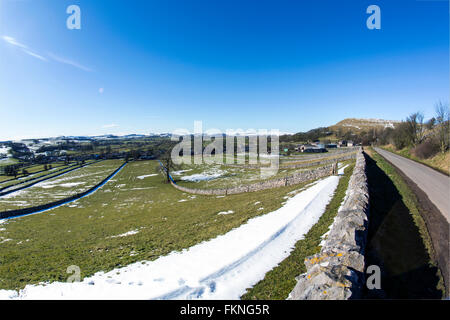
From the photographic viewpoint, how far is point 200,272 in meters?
6.62

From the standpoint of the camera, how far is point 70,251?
11.7m

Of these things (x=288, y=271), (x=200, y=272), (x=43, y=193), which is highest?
(x=288, y=271)

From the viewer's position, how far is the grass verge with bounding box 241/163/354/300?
17.4 feet

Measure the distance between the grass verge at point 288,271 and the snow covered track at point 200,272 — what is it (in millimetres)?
263

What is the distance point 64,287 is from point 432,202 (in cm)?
2279

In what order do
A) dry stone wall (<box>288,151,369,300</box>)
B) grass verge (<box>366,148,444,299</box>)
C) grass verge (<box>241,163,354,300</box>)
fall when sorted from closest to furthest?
→ dry stone wall (<box>288,151,369,300</box>) → grass verge (<box>241,163,354,300</box>) → grass verge (<box>366,148,444,299</box>)

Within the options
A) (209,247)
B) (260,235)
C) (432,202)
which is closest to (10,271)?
(209,247)

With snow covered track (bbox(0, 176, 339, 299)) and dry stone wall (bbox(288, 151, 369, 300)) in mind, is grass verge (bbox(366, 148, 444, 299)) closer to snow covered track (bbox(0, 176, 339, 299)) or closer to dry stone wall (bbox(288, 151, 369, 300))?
dry stone wall (bbox(288, 151, 369, 300))

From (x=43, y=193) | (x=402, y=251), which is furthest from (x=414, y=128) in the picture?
(x=43, y=193)

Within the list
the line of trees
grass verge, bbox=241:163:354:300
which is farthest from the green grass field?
the line of trees

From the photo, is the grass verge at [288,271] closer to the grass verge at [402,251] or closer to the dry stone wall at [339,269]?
the dry stone wall at [339,269]

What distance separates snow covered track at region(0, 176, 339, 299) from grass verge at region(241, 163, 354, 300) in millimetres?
263

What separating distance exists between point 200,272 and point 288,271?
3287 millimetres

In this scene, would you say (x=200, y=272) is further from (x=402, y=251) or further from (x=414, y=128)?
(x=414, y=128)
